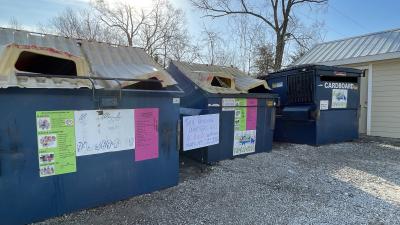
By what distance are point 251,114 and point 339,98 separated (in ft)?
9.66

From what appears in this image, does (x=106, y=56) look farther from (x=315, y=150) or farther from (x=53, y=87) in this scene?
(x=315, y=150)

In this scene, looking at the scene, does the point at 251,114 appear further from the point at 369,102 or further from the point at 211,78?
the point at 369,102

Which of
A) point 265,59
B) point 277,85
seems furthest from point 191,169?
point 265,59

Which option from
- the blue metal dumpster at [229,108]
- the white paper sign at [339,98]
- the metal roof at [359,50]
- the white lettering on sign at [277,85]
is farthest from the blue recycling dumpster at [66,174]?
the metal roof at [359,50]

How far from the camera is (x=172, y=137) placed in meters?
4.03

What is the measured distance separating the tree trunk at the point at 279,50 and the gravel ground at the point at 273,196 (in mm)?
12983

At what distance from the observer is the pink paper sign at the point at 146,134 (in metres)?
3.65

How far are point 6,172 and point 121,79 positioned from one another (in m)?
1.49

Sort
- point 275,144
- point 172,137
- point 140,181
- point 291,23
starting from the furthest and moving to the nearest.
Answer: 1. point 291,23
2. point 275,144
3. point 172,137
4. point 140,181

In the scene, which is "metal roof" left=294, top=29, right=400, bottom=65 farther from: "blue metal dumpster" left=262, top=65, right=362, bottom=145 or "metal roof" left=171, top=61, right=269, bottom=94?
"metal roof" left=171, top=61, right=269, bottom=94

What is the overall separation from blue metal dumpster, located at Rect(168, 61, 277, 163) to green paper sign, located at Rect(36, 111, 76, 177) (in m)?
2.49

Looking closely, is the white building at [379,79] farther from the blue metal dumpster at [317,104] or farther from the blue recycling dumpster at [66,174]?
the blue recycling dumpster at [66,174]

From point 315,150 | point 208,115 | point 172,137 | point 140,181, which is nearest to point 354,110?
point 315,150

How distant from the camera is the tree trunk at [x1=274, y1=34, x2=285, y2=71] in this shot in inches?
717
